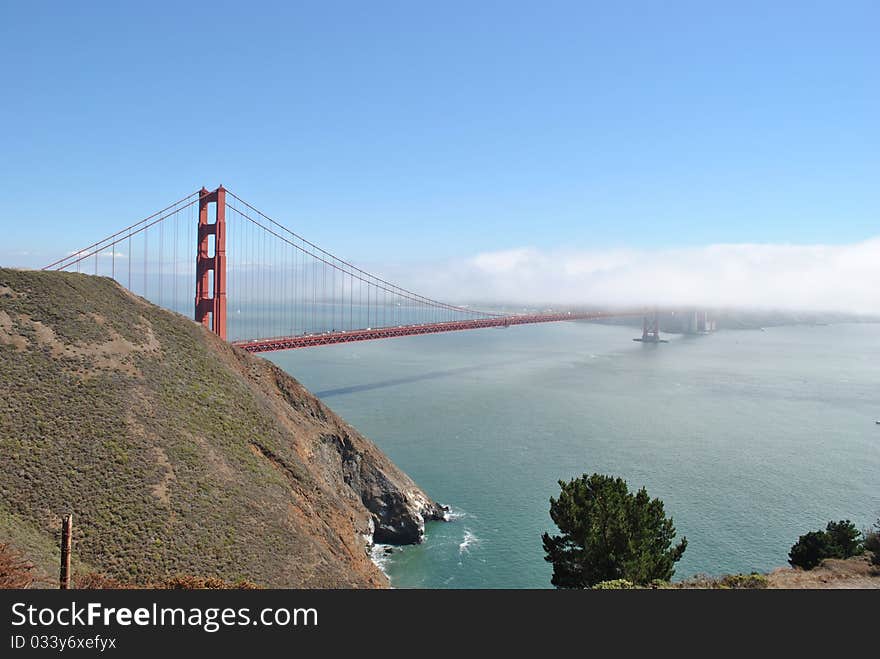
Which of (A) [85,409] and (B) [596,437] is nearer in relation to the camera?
(A) [85,409]

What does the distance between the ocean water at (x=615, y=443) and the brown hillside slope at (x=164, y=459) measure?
11.8 feet

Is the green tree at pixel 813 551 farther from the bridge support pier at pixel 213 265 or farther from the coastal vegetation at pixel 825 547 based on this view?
the bridge support pier at pixel 213 265

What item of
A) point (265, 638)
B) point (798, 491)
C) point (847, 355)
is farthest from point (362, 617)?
point (847, 355)

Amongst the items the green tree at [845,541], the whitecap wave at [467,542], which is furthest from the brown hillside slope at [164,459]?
the green tree at [845,541]

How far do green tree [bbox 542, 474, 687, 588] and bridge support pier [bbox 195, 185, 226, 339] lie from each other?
71.9 feet

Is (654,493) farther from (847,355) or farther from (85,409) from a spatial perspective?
(847,355)


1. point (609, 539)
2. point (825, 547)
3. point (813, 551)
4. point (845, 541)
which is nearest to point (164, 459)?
point (609, 539)

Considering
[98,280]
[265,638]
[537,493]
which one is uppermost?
[98,280]

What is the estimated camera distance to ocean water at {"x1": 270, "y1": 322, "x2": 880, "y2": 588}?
22.6 m

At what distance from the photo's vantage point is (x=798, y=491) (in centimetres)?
2819

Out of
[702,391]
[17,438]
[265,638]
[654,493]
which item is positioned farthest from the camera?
[702,391]

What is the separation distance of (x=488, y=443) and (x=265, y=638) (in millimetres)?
30544

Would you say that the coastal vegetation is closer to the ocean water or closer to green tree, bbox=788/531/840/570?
green tree, bbox=788/531/840/570

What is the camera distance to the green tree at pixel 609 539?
1388cm
